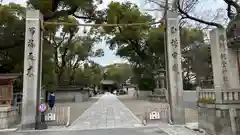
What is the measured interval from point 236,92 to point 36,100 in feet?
26.8

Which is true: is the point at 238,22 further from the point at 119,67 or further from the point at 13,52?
the point at 119,67

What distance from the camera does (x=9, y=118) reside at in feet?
38.9

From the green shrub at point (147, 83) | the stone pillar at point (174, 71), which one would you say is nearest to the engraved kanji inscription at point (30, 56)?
the stone pillar at point (174, 71)

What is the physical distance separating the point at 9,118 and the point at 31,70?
110 inches

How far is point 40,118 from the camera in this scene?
36.4 ft

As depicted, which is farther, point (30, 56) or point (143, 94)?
point (143, 94)

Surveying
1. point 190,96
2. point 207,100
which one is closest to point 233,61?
point 207,100

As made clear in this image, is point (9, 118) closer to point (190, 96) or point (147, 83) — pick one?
point (190, 96)

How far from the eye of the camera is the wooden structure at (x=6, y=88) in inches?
512

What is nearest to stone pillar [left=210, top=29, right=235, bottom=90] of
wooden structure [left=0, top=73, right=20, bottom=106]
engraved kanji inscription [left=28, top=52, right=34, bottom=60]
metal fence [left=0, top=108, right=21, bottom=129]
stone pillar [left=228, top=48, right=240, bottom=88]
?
stone pillar [left=228, top=48, right=240, bottom=88]

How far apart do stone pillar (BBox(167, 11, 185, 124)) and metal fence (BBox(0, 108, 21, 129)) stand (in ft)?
25.3

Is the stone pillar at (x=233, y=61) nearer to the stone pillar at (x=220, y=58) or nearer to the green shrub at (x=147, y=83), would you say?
the stone pillar at (x=220, y=58)

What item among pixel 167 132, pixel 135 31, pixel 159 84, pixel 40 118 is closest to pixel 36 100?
pixel 40 118

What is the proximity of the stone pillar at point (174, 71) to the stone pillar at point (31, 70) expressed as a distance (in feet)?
20.5
